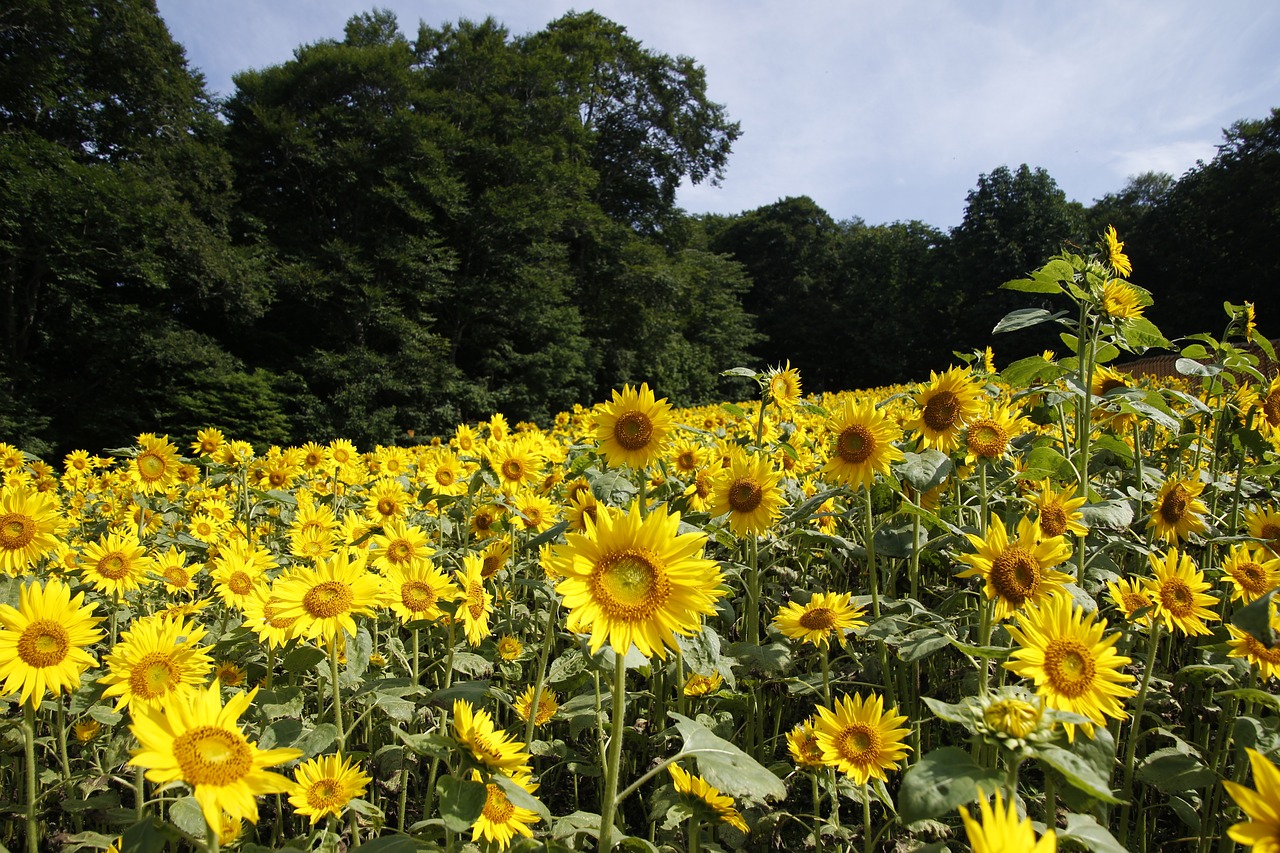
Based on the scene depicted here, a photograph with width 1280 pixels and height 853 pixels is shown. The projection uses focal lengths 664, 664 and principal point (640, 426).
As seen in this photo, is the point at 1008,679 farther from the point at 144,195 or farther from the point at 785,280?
the point at 785,280

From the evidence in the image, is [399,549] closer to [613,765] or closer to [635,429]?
[635,429]

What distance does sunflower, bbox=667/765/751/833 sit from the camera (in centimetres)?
135

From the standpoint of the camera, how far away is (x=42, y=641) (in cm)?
137

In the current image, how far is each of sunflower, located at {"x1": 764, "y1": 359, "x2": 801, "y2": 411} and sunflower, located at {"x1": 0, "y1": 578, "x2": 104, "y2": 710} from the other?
2152mm

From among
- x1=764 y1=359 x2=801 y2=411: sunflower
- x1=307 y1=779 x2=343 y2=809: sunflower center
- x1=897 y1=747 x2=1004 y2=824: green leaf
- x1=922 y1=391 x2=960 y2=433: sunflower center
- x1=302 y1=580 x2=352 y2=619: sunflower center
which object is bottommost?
x1=307 y1=779 x2=343 y2=809: sunflower center

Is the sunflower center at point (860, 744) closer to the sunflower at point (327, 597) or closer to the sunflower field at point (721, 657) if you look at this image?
the sunflower field at point (721, 657)

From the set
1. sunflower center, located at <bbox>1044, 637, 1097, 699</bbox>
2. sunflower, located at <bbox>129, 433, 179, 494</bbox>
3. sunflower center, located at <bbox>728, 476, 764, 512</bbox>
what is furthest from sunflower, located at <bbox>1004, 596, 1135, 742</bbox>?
sunflower, located at <bbox>129, 433, 179, 494</bbox>

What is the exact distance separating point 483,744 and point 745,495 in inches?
40.6

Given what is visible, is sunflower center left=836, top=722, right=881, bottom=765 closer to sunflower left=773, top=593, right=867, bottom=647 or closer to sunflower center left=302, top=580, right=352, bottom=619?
sunflower left=773, top=593, right=867, bottom=647

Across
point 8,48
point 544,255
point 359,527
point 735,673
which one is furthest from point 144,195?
point 735,673

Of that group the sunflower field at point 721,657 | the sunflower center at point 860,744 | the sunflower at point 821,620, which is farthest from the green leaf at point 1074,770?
the sunflower at point 821,620

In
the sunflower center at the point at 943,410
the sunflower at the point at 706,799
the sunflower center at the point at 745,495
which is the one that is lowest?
the sunflower at the point at 706,799

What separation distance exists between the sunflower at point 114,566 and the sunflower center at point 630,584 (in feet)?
6.53

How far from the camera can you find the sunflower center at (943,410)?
2002 mm
